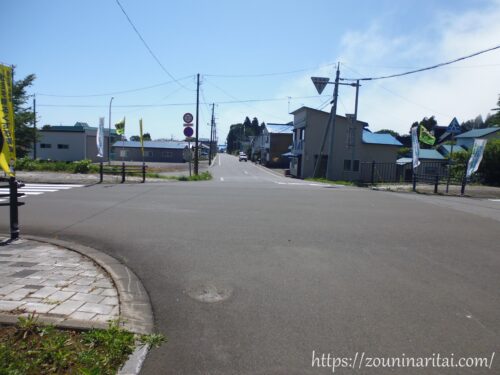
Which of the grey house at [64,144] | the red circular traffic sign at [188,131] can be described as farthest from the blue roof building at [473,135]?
the grey house at [64,144]

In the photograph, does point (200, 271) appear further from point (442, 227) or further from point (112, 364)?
point (442, 227)

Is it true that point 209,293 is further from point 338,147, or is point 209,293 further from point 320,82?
point 338,147

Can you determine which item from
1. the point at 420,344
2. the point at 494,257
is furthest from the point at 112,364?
the point at 494,257

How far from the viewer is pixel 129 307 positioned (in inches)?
151

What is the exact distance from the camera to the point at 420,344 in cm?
325

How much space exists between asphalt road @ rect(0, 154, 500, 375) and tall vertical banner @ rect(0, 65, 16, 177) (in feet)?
5.89

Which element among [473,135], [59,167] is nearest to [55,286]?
[59,167]

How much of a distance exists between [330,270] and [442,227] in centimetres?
493

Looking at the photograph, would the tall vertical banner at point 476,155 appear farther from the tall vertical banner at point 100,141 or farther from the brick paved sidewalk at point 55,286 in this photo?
the tall vertical banner at point 100,141

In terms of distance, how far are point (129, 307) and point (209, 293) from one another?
92cm

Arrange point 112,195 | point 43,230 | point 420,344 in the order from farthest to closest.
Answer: point 112,195 < point 43,230 < point 420,344

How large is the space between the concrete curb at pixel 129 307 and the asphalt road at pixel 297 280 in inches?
4.0

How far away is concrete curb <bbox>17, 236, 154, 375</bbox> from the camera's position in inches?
116

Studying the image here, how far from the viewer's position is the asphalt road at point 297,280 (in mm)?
3160
